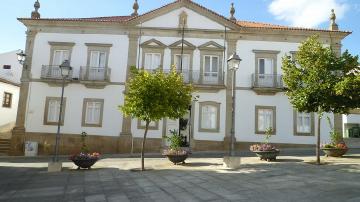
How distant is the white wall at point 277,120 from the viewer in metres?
21.8

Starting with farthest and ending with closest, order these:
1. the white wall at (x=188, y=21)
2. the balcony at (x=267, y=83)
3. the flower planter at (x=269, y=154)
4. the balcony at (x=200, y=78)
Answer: the white wall at (x=188, y=21)
the balcony at (x=200, y=78)
the balcony at (x=267, y=83)
the flower planter at (x=269, y=154)

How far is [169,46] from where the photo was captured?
2247cm

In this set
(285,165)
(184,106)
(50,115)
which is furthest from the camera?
(50,115)

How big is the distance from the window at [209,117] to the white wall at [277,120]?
1268 millimetres

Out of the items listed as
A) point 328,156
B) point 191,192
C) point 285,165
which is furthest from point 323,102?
point 191,192

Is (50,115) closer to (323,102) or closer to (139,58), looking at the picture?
(139,58)

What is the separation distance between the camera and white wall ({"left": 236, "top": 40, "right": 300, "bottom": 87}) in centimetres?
2228

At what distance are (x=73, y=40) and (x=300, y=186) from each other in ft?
60.3

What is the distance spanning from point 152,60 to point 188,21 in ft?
11.5

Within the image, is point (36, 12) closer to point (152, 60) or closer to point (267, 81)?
point (152, 60)

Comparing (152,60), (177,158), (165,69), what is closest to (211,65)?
(165,69)

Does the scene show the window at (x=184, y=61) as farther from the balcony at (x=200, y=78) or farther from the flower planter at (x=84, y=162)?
the flower planter at (x=84, y=162)

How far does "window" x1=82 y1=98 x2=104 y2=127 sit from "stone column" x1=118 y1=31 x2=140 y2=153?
1.65 meters

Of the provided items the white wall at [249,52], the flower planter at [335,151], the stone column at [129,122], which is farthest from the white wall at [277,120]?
the stone column at [129,122]
